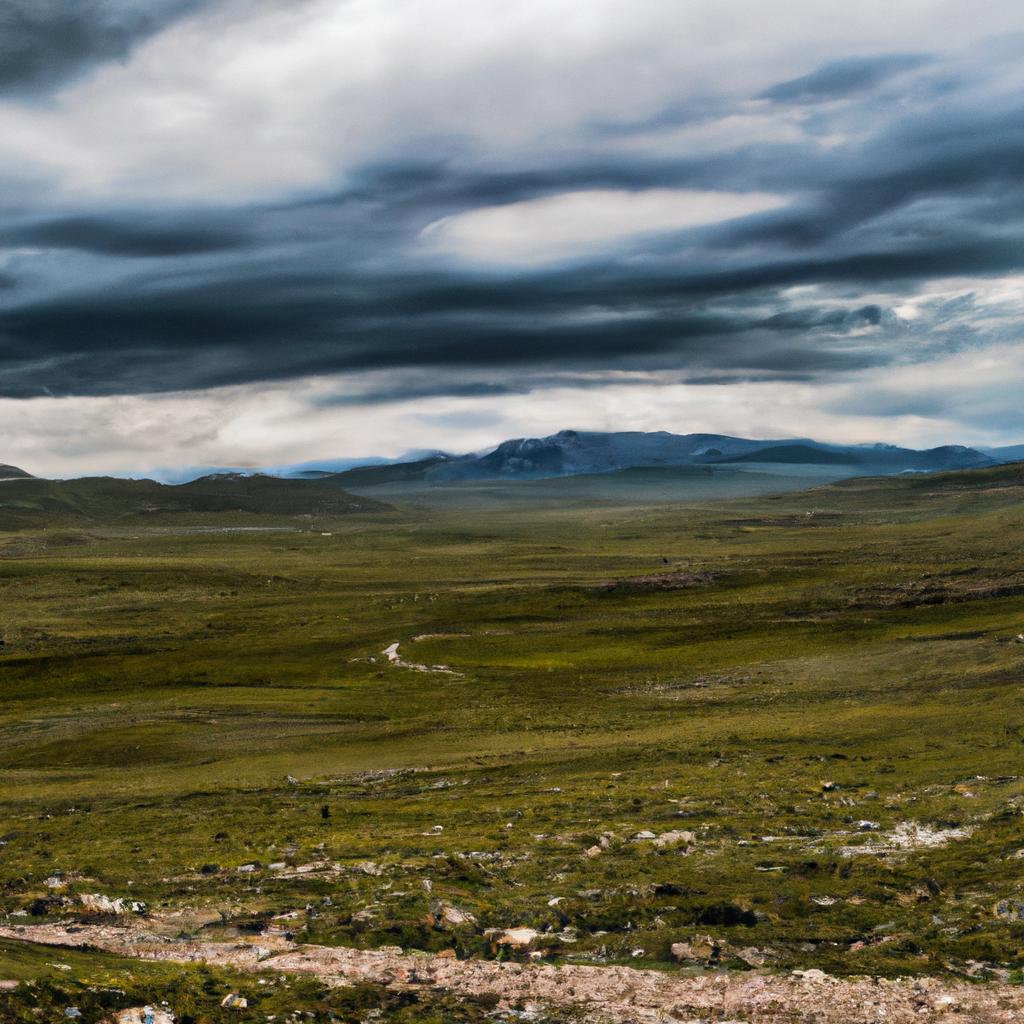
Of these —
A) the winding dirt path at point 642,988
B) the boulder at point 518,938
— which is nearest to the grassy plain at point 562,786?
the boulder at point 518,938

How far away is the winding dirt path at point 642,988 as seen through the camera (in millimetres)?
18078

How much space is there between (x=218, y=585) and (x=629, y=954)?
173 m

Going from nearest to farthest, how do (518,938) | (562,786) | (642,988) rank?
(642,988), (518,938), (562,786)

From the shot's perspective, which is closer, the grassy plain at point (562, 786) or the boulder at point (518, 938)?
the boulder at point (518, 938)

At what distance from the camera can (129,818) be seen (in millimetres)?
39031

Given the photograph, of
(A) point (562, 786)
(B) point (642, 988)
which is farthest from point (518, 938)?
(A) point (562, 786)

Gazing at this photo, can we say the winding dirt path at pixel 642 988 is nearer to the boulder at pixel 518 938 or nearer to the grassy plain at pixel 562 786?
the grassy plain at pixel 562 786

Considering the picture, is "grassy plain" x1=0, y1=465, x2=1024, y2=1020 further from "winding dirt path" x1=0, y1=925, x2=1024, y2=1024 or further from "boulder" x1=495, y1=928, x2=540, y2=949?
"winding dirt path" x1=0, y1=925, x2=1024, y2=1024

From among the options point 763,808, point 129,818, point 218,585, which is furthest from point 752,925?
point 218,585

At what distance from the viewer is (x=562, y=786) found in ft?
133

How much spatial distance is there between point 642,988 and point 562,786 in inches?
832

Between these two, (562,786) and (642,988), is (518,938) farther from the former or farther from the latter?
(562,786)

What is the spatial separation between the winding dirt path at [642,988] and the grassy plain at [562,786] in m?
0.86

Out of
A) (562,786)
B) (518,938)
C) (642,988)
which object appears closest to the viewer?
(642,988)
